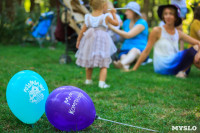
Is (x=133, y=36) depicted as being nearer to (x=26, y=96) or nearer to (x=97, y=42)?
(x=97, y=42)

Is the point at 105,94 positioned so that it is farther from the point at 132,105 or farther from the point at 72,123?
the point at 72,123

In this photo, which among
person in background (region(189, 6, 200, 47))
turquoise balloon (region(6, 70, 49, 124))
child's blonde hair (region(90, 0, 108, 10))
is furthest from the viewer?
person in background (region(189, 6, 200, 47))

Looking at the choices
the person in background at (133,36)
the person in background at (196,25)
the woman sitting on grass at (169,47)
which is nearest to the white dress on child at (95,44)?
the woman sitting on grass at (169,47)

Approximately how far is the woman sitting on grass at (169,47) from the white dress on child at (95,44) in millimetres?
1437

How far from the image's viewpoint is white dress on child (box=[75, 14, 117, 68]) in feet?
13.2

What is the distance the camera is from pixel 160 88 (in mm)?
4105

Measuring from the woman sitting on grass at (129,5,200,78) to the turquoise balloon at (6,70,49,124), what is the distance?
A: 3.32m

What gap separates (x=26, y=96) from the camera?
2.23 meters

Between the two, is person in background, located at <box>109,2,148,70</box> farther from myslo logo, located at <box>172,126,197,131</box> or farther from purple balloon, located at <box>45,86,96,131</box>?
purple balloon, located at <box>45,86,96,131</box>

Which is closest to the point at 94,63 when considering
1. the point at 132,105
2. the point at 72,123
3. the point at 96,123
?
the point at 132,105

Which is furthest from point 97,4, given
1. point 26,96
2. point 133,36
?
point 133,36

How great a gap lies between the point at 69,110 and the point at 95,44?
2100 millimetres

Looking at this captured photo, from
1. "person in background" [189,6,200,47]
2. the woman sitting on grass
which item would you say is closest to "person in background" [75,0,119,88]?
the woman sitting on grass

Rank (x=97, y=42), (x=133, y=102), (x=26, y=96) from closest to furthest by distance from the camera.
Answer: (x=26, y=96), (x=133, y=102), (x=97, y=42)
